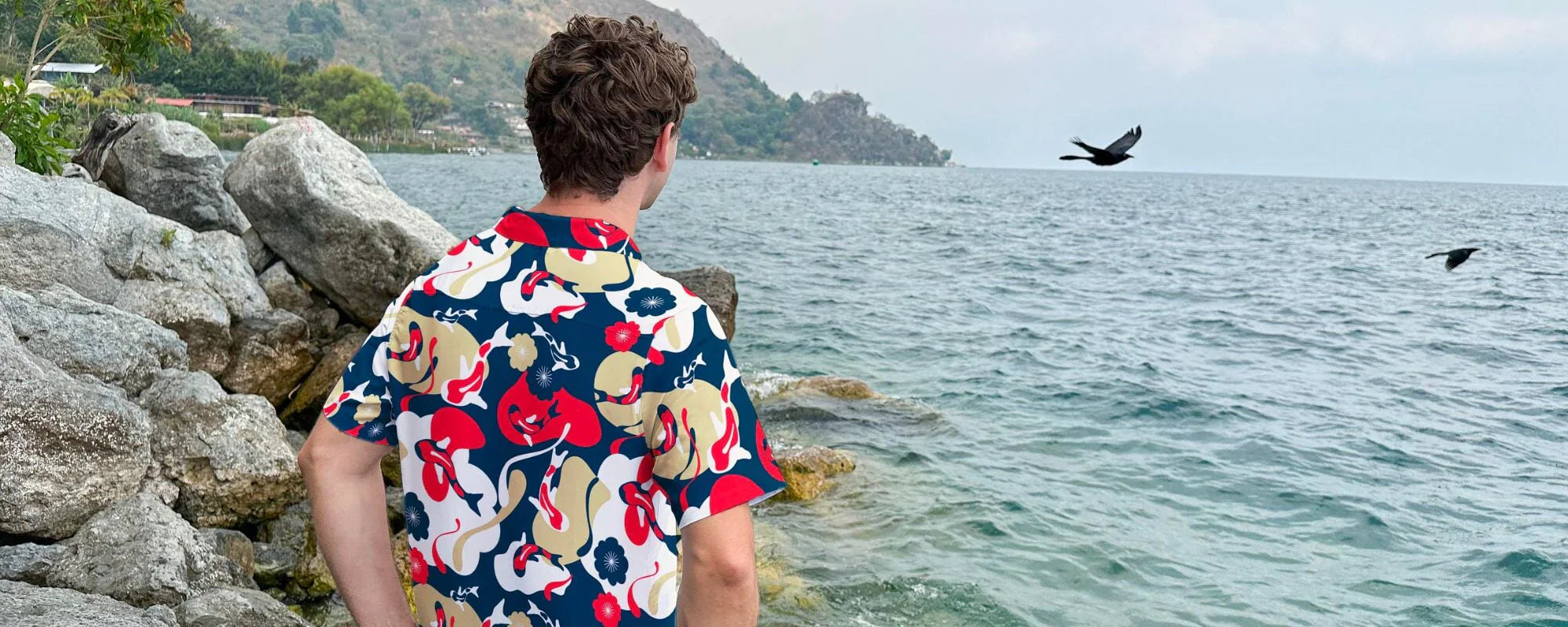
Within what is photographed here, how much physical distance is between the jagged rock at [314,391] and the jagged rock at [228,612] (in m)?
4.58

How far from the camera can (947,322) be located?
22266mm

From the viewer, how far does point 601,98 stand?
77.5 inches

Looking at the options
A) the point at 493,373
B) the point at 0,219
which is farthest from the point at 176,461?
the point at 493,373

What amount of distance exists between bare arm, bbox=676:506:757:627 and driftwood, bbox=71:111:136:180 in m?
11.9

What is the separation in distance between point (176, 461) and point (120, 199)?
3.79 metres

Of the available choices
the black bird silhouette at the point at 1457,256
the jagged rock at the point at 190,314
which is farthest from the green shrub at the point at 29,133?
the black bird silhouette at the point at 1457,256

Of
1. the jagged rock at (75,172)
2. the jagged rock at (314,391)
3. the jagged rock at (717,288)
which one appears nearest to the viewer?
the jagged rock at (314,391)

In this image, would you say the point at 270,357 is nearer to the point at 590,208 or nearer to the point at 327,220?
the point at 327,220

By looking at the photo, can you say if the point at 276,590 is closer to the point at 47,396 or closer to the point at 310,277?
the point at 47,396

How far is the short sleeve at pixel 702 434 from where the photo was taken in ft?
6.29

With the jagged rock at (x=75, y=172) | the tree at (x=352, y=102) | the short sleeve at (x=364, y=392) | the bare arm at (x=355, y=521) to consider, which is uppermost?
the tree at (x=352, y=102)

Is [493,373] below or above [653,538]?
above

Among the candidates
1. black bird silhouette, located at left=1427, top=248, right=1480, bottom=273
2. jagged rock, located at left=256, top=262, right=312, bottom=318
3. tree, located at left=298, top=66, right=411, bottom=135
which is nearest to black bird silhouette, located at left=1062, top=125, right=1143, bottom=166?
black bird silhouette, located at left=1427, top=248, right=1480, bottom=273

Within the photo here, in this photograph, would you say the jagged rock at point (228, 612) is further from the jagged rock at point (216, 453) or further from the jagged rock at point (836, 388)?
the jagged rock at point (836, 388)
